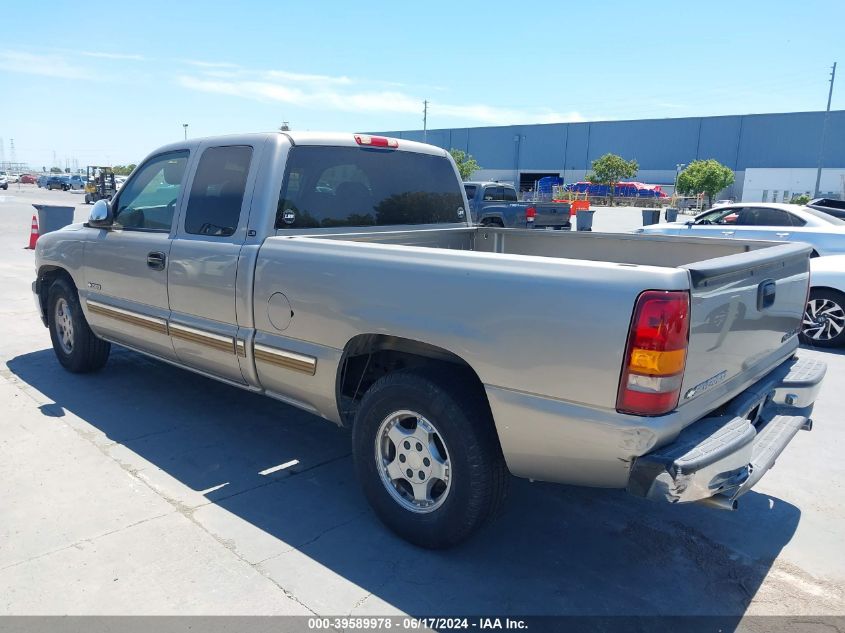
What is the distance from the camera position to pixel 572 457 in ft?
8.79

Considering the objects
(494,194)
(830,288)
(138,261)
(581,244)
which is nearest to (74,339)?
(138,261)

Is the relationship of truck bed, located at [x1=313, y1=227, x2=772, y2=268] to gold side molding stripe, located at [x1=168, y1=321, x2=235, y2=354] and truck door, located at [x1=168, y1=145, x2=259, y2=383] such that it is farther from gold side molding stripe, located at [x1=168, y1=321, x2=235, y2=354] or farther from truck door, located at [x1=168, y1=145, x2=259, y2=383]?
gold side molding stripe, located at [x1=168, y1=321, x2=235, y2=354]

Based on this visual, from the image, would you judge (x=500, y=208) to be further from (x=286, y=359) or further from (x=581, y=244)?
(x=286, y=359)

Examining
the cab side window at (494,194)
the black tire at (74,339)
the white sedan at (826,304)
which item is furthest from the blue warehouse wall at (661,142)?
the black tire at (74,339)

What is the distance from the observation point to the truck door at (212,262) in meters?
3.94

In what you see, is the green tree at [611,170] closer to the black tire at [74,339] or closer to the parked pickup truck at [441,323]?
the black tire at [74,339]

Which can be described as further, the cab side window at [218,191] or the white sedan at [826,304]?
the white sedan at [826,304]

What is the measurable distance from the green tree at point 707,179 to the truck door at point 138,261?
6068cm

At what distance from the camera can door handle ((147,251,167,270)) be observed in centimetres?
443

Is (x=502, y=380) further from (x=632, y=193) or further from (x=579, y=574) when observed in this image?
(x=632, y=193)

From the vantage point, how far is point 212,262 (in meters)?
4.02

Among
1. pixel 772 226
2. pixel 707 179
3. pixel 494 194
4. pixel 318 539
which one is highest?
pixel 707 179

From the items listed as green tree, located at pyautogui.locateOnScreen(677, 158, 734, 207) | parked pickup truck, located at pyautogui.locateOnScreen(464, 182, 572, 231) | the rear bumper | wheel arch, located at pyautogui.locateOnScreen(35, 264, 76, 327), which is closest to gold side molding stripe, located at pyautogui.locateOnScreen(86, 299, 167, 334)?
wheel arch, located at pyautogui.locateOnScreen(35, 264, 76, 327)

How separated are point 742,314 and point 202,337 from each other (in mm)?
3106
